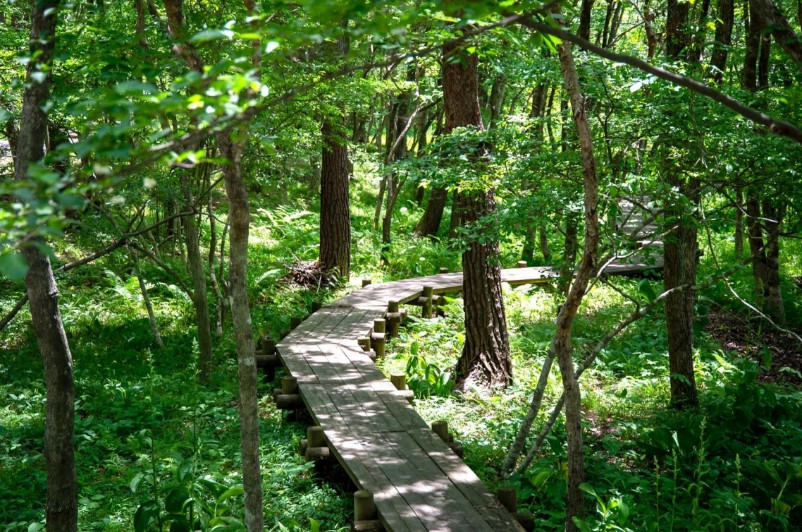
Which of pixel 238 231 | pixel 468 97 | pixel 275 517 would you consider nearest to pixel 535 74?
→ pixel 468 97

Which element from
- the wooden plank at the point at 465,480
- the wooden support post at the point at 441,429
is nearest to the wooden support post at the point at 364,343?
the wooden plank at the point at 465,480

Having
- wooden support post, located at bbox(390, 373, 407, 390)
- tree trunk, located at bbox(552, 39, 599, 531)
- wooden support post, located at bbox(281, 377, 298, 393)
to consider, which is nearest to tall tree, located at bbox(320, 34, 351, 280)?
wooden support post, located at bbox(281, 377, 298, 393)

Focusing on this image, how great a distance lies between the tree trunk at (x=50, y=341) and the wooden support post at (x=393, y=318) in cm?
720

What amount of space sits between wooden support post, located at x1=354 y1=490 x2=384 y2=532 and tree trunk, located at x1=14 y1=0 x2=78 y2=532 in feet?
6.37

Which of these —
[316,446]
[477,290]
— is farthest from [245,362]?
[477,290]

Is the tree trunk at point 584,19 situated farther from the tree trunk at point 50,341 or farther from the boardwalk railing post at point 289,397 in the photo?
the tree trunk at point 50,341

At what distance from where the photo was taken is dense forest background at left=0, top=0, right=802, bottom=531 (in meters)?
2.91

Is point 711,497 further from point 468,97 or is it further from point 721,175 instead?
point 468,97

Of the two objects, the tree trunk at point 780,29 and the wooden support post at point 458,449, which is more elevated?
the tree trunk at point 780,29

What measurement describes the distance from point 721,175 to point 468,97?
365 centimetres

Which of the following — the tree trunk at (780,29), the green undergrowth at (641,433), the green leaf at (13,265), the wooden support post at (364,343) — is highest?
the tree trunk at (780,29)

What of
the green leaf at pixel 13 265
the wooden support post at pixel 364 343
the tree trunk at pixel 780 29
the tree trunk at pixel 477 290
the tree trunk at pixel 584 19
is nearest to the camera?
the green leaf at pixel 13 265

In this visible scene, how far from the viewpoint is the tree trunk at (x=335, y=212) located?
45.2ft

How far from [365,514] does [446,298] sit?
7.74 metres
